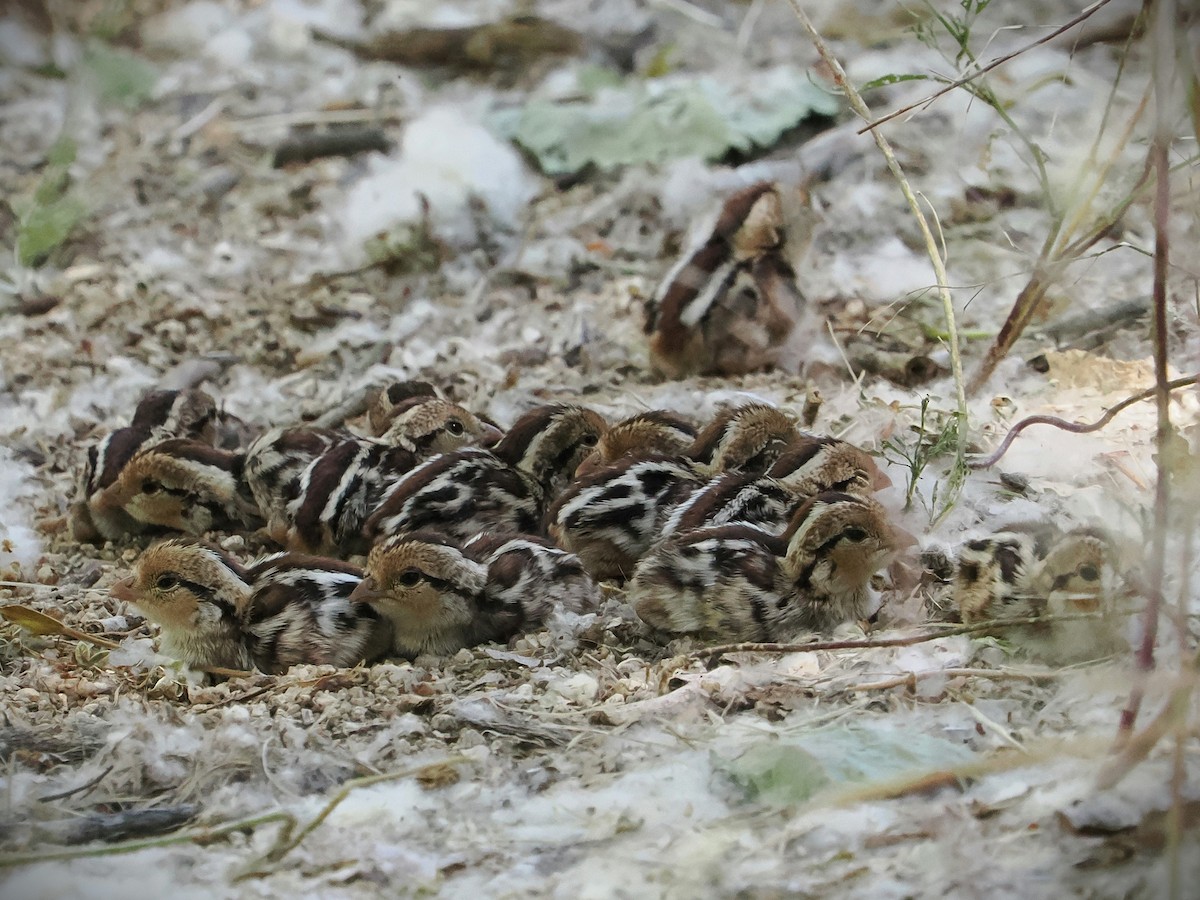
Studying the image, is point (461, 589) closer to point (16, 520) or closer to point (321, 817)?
point (321, 817)

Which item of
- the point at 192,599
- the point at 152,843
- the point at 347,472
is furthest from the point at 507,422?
the point at 152,843

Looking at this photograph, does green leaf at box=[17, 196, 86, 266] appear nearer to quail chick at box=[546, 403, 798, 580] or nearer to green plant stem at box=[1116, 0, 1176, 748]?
quail chick at box=[546, 403, 798, 580]

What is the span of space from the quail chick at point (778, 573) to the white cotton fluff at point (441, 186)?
10.7ft

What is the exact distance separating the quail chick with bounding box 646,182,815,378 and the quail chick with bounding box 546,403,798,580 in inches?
40.2

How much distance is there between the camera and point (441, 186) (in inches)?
273

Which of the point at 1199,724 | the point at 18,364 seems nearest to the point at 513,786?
the point at 1199,724

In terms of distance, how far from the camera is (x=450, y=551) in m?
4.05

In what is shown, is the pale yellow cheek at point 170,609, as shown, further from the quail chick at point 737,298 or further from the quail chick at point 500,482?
the quail chick at point 737,298

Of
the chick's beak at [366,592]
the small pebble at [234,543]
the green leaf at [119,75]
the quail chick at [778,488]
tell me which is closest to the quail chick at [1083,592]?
the quail chick at [778,488]

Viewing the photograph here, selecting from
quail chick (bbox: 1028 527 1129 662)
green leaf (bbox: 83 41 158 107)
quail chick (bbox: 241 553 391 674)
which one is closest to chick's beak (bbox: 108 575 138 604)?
quail chick (bbox: 241 553 391 674)

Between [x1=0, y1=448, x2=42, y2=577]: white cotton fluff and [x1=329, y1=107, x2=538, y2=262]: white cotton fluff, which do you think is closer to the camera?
[x1=0, y1=448, x2=42, y2=577]: white cotton fluff

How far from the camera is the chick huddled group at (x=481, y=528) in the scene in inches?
153

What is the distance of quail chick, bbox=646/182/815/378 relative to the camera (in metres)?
5.44

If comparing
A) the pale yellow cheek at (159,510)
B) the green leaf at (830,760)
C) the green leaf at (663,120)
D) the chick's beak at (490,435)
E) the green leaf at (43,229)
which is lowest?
the green leaf at (830,760)
